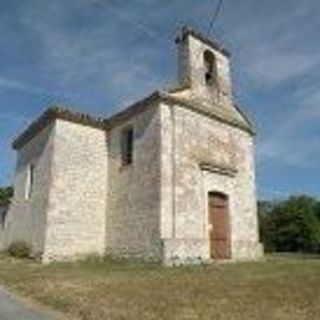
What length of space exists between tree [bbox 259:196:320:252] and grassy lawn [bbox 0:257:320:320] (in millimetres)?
19987

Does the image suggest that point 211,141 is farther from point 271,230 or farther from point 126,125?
point 271,230

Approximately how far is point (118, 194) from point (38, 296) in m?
9.33

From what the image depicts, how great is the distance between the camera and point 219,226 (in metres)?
18.6

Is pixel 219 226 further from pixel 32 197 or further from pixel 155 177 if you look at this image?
pixel 32 197

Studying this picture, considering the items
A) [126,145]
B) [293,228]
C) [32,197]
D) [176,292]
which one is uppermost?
[126,145]

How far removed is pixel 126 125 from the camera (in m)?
19.1

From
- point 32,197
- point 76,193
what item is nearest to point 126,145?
point 76,193

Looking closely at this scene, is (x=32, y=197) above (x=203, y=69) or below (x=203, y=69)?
below

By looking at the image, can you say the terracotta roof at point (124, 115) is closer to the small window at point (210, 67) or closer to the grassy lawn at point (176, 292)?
the small window at point (210, 67)

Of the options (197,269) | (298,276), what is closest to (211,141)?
(197,269)

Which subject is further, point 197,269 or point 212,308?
point 197,269

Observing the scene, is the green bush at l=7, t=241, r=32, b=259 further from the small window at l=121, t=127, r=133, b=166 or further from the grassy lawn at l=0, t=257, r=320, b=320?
the small window at l=121, t=127, r=133, b=166

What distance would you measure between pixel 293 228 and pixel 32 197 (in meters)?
19.8

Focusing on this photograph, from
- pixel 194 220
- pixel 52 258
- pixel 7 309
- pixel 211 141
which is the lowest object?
pixel 7 309
